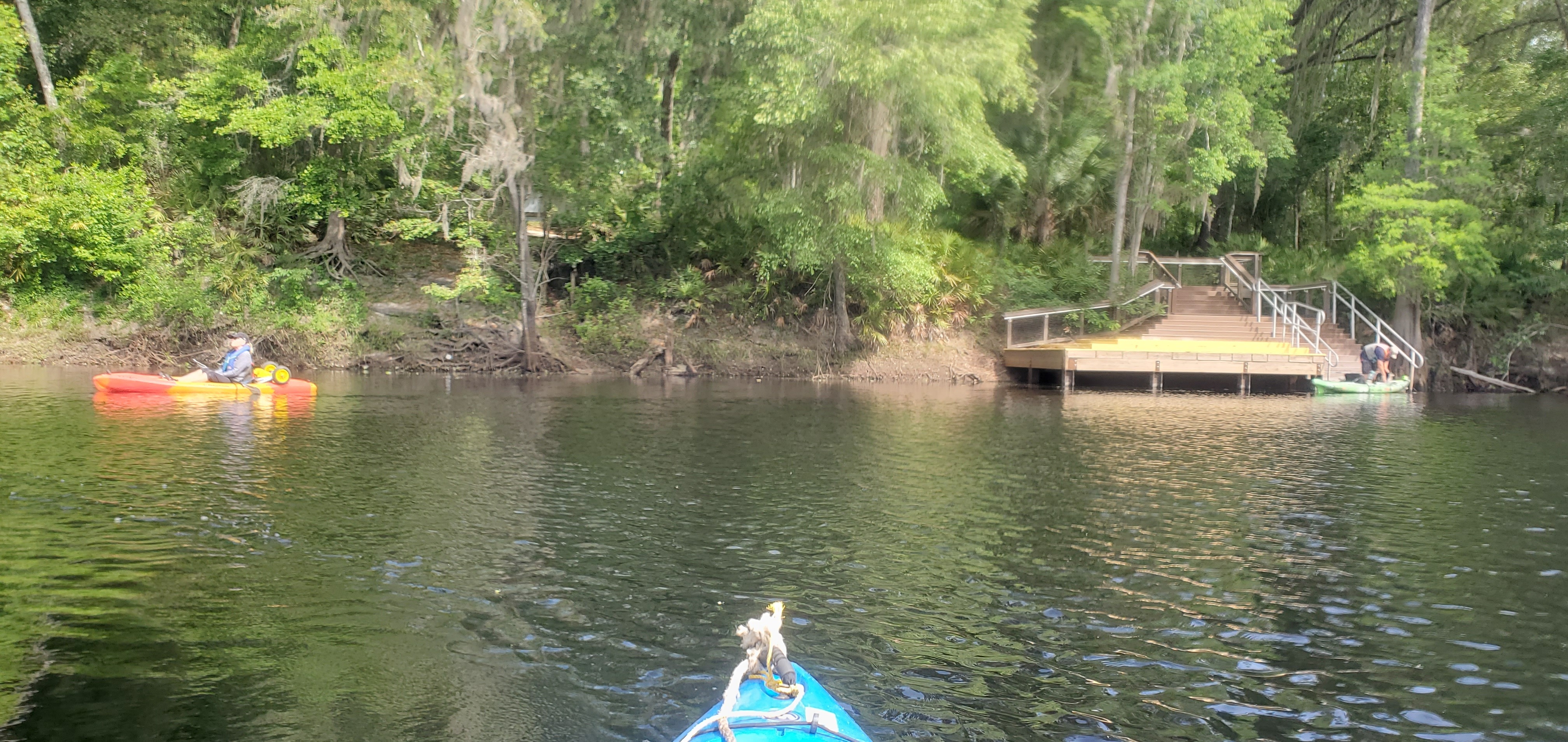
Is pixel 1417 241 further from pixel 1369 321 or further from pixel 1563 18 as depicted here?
pixel 1563 18

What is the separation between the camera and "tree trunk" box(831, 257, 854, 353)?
30719 millimetres

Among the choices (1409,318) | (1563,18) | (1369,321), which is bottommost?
(1369,321)

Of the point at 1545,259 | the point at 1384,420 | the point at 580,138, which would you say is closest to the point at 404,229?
the point at 580,138

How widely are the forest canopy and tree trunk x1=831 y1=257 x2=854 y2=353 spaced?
10 centimetres

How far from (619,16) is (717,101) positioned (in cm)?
310

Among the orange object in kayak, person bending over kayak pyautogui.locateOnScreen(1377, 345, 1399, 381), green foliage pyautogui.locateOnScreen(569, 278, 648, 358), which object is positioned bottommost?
the orange object in kayak

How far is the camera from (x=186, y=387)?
70.4ft

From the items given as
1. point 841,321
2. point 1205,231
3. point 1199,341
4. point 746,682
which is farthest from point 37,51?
point 1205,231

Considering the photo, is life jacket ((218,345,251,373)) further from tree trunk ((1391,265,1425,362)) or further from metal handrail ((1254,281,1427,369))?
tree trunk ((1391,265,1425,362))

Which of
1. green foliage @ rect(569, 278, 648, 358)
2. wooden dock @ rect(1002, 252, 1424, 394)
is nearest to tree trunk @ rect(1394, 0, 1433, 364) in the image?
wooden dock @ rect(1002, 252, 1424, 394)

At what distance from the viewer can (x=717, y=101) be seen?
2780 cm

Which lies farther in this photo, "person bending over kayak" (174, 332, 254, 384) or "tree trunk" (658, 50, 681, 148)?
"tree trunk" (658, 50, 681, 148)

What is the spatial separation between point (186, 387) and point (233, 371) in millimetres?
883

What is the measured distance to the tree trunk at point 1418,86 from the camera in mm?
Answer: 30109
